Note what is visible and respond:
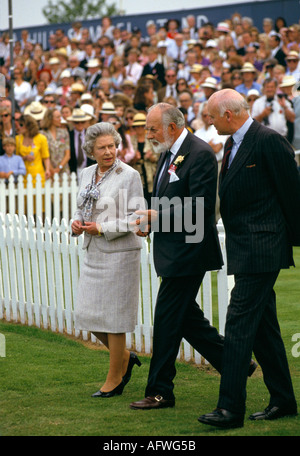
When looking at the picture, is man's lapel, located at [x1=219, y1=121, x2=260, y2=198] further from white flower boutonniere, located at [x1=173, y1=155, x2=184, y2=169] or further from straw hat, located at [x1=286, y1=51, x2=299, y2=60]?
straw hat, located at [x1=286, y1=51, x2=299, y2=60]

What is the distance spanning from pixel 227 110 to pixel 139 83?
11970 millimetres

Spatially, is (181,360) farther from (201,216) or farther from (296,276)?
(296,276)

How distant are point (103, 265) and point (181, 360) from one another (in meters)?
1.56

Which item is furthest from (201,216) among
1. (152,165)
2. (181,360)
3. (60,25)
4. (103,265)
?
(60,25)

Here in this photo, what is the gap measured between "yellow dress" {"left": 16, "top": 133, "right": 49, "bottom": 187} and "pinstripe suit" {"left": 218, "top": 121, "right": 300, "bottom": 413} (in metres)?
9.51

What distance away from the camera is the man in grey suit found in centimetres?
480

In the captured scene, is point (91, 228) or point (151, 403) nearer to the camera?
point (151, 403)

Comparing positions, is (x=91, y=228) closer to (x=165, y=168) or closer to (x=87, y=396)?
(x=165, y=168)

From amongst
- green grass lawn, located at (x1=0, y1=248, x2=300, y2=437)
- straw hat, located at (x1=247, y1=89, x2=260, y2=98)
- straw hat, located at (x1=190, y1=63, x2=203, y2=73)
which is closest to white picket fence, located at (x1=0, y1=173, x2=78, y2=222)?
straw hat, located at (x1=247, y1=89, x2=260, y2=98)

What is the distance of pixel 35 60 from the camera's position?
2080 cm

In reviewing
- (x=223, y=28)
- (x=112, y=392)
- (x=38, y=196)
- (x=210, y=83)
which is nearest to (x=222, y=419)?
(x=112, y=392)

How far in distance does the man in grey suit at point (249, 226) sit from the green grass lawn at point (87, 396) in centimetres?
29

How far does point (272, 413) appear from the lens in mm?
5004

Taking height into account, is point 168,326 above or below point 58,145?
below
